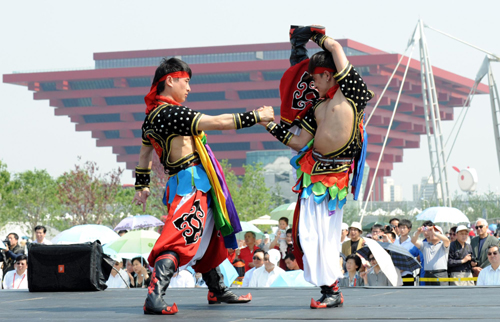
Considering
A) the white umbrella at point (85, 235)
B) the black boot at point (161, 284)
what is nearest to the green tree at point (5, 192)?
the white umbrella at point (85, 235)

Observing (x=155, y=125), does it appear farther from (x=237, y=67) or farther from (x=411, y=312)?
(x=237, y=67)

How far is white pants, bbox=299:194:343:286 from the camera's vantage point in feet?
18.0

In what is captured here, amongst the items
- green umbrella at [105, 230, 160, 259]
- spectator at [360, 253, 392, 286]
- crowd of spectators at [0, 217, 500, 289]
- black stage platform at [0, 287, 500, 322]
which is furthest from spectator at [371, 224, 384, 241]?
black stage platform at [0, 287, 500, 322]

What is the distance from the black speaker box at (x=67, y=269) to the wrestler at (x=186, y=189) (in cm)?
209

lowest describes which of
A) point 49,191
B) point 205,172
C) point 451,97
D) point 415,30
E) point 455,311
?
point 455,311

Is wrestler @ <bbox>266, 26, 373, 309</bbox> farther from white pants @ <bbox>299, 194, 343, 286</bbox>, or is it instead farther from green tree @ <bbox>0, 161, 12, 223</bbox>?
green tree @ <bbox>0, 161, 12, 223</bbox>

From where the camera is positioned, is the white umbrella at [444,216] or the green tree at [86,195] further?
the green tree at [86,195]

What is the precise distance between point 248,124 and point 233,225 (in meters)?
0.82

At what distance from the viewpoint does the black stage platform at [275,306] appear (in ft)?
16.1

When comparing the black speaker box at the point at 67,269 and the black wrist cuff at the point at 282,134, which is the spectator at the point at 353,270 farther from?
the black wrist cuff at the point at 282,134

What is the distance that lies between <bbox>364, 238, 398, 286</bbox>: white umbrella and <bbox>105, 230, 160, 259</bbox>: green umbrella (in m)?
3.90

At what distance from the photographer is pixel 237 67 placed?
94.7 meters

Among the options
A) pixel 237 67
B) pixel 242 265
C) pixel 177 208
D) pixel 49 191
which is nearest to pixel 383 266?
pixel 242 265

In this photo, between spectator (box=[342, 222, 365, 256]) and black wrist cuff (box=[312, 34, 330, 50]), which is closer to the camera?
black wrist cuff (box=[312, 34, 330, 50])
